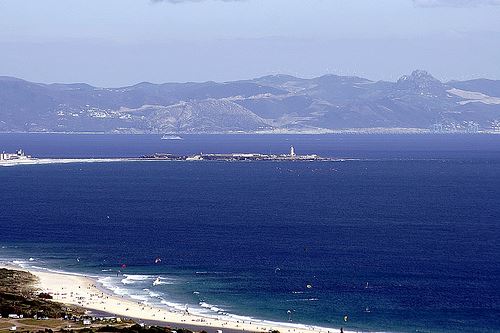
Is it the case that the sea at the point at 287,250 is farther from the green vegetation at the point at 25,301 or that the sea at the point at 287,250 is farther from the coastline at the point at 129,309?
the green vegetation at the point at 25,301

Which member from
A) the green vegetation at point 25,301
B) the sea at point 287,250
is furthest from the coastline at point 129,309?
the sea at point 287,250

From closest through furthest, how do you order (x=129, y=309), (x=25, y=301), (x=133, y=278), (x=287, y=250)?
1. (x=25, y=301)
2. (x=129, y=309)
3. (x=133, y=278)
4. (x=287, y=250)

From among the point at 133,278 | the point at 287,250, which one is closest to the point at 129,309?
the point at 133,278

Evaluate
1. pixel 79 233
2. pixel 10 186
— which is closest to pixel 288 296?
pixel 79 233

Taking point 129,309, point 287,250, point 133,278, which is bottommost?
point 129,309

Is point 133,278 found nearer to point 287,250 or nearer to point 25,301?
point 25,301

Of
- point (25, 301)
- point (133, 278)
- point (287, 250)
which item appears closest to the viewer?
point (25, 301)

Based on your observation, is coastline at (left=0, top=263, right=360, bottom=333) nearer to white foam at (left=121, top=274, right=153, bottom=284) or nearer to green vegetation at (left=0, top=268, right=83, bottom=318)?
green vegetation at (left=0, top=268, right=83, bottom=318)

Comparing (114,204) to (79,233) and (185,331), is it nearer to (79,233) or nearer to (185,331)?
(79,233)

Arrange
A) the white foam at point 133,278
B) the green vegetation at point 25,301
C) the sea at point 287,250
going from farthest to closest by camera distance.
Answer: the white foam at point 133,278, the sea at point 287,250, the green vegetation at point 25,301
